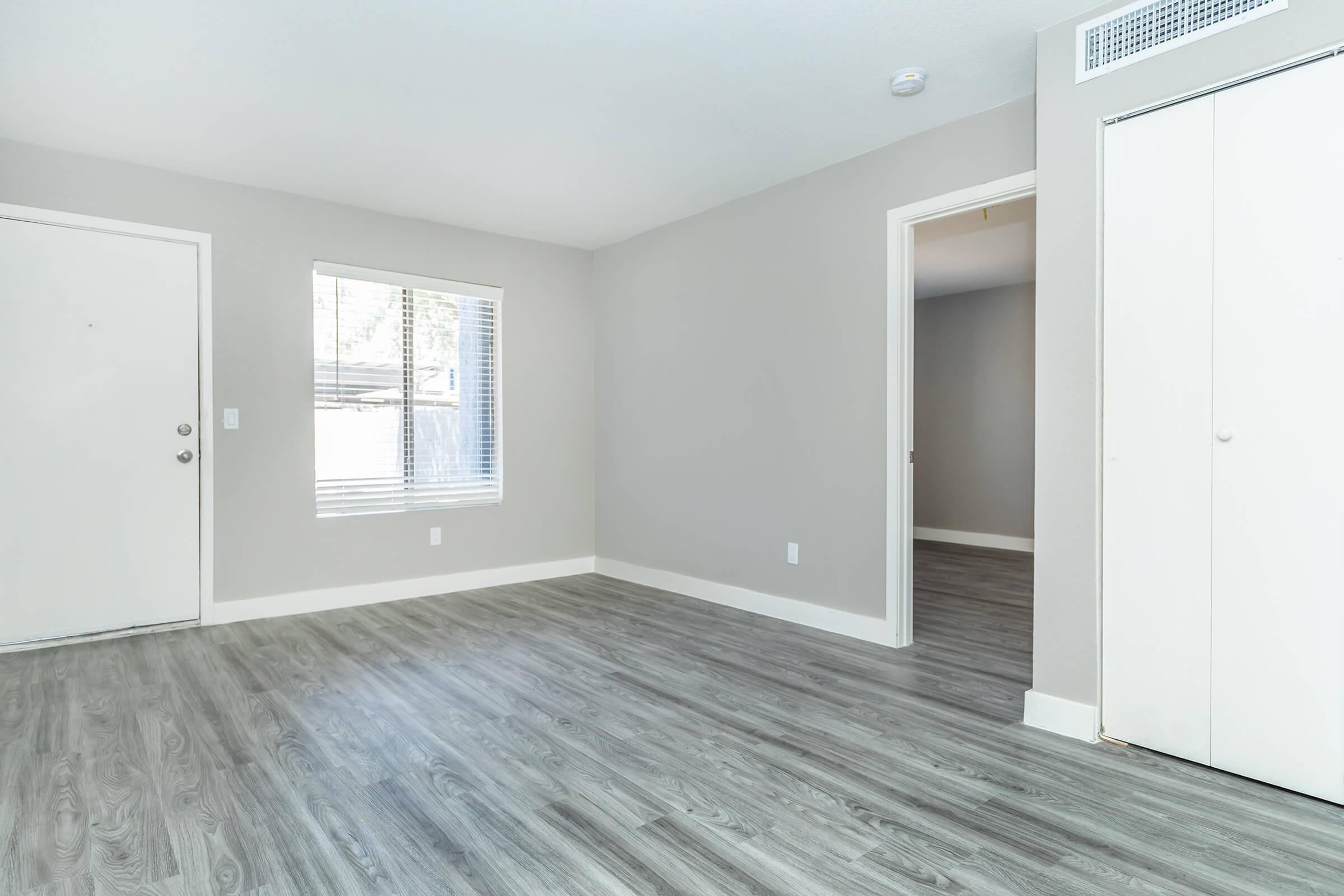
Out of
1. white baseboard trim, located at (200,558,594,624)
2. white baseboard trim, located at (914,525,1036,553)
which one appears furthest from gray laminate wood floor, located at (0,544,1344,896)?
white baseboard trim, located at (914,525,1036,553)

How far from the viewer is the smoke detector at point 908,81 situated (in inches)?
115

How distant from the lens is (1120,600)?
248cm

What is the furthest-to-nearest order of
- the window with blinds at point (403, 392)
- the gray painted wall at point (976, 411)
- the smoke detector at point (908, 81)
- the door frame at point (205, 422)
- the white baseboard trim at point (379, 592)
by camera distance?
the gray painted wall at point (976, 411)
the window with blinds at point (403, 392)
the white baseboard trim at point (379, 592)
the door frame at point (205, 422)
the smoke detector at point (908, 81)

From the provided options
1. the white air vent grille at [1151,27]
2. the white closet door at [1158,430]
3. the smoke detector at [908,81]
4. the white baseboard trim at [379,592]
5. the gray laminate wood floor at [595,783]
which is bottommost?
the gray laminate wood floor at [595,783]

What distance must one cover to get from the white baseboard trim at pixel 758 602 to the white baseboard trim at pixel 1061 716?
1.01 meters

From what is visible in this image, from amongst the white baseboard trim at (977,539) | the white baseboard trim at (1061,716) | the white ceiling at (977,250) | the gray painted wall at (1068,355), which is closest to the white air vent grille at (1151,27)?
the gray painted wall at (1068,355)

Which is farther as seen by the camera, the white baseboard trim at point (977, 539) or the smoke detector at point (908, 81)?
the white baseboard trim at point (977, 539)

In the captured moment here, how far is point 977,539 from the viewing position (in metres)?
7.39

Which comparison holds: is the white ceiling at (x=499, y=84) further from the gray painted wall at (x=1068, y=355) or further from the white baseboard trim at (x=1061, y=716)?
the white baseboard trim at (x=1061, y=716)

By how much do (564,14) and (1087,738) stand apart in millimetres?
3069

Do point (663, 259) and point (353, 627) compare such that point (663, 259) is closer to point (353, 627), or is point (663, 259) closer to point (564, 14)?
point (564, 14)

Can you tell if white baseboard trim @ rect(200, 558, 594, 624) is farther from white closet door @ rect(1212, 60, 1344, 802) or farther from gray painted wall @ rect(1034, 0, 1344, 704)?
white closet door @ rect(1212, 60, 1344, 802)

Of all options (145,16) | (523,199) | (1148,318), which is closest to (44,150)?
(145,16)

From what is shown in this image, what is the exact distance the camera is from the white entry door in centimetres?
363
